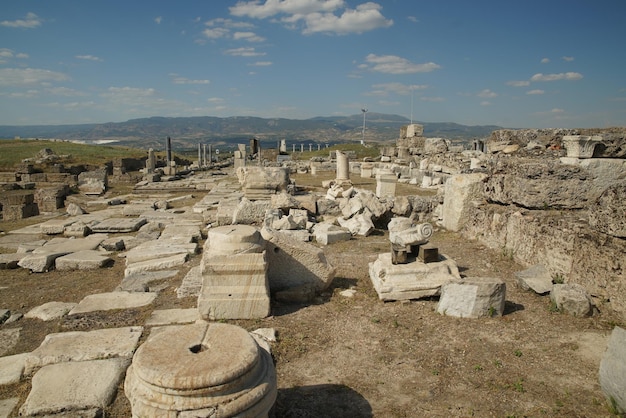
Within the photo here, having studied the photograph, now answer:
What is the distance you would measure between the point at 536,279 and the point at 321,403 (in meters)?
3.77

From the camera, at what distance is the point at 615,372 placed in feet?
9.83

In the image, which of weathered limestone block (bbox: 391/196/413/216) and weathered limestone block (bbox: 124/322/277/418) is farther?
weathered limestone block (bbox: 391/196/413/216)

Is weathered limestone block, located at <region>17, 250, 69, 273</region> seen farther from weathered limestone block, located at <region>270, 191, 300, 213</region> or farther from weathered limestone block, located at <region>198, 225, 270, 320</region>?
weathered limestone block, located at <region>270, 191, 300, 213</region>

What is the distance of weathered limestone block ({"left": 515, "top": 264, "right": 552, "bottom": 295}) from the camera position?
527 centimetres

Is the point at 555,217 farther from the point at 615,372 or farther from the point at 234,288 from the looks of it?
the point at 234,288

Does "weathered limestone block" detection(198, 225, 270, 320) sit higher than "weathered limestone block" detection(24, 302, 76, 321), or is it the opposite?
"weathered limestone block" detection(198, 225, 270, 320)

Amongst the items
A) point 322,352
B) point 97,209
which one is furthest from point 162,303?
point 97,209

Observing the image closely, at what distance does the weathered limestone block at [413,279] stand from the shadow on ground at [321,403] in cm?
194

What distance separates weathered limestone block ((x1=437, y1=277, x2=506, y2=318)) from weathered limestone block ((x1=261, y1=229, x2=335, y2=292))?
165cm

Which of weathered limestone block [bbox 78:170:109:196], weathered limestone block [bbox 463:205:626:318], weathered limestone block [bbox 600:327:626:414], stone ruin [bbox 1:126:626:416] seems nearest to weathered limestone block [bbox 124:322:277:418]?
stone ruin [bbox 1:126:626:416]

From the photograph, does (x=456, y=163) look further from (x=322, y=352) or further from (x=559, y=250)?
(x=322, y=352)

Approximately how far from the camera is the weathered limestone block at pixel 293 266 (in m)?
5.40

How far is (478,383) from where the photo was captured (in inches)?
136

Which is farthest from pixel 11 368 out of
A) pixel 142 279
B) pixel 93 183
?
pixel 93 183
